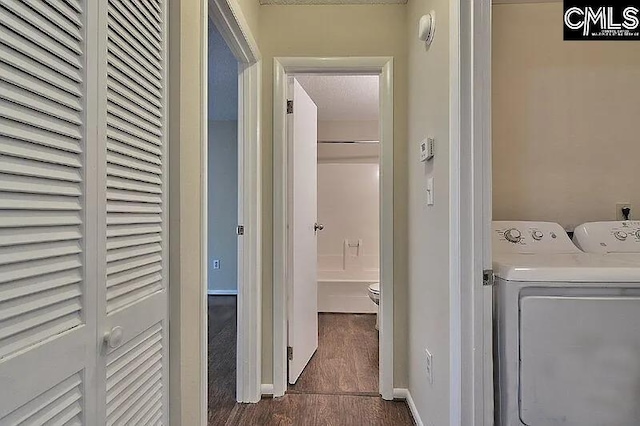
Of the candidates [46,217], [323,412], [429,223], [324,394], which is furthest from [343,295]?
[46,217]

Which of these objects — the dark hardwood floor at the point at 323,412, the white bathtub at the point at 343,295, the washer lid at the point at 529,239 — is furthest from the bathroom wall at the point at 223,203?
the washer lid at the point at 529,239

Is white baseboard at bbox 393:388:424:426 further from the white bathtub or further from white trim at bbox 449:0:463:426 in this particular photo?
the white bathtub

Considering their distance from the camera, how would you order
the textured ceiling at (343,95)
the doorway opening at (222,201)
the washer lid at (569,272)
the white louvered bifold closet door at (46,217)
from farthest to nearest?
the doorway opening at (222,201)
the textured ceiling at (343,95)
the washer lid at (569,272)
the white louvered bifold closet door at (46,217)

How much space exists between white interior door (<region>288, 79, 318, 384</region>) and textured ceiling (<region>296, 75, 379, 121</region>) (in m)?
0.70

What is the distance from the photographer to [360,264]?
505cm

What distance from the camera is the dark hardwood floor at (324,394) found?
7.29 feet

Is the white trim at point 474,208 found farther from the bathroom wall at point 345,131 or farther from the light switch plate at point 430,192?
the bathroom wall at point 345,131

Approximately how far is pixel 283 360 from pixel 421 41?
1878 mm

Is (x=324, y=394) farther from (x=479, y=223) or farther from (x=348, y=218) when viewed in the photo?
(x=348, y=218)

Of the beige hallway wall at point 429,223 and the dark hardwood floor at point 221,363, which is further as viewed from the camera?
the dark hardwood floor at point 221,363

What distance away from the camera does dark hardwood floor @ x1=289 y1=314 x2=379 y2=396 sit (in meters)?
2.62

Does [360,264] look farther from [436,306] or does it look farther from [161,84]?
[161,84]

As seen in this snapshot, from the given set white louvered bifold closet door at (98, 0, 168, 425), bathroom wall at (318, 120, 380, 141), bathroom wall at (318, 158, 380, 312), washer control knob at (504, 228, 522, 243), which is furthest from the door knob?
bathroom wall at (318, 120, 380, 141)

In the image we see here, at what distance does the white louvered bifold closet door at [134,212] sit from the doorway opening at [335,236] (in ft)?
4.67
